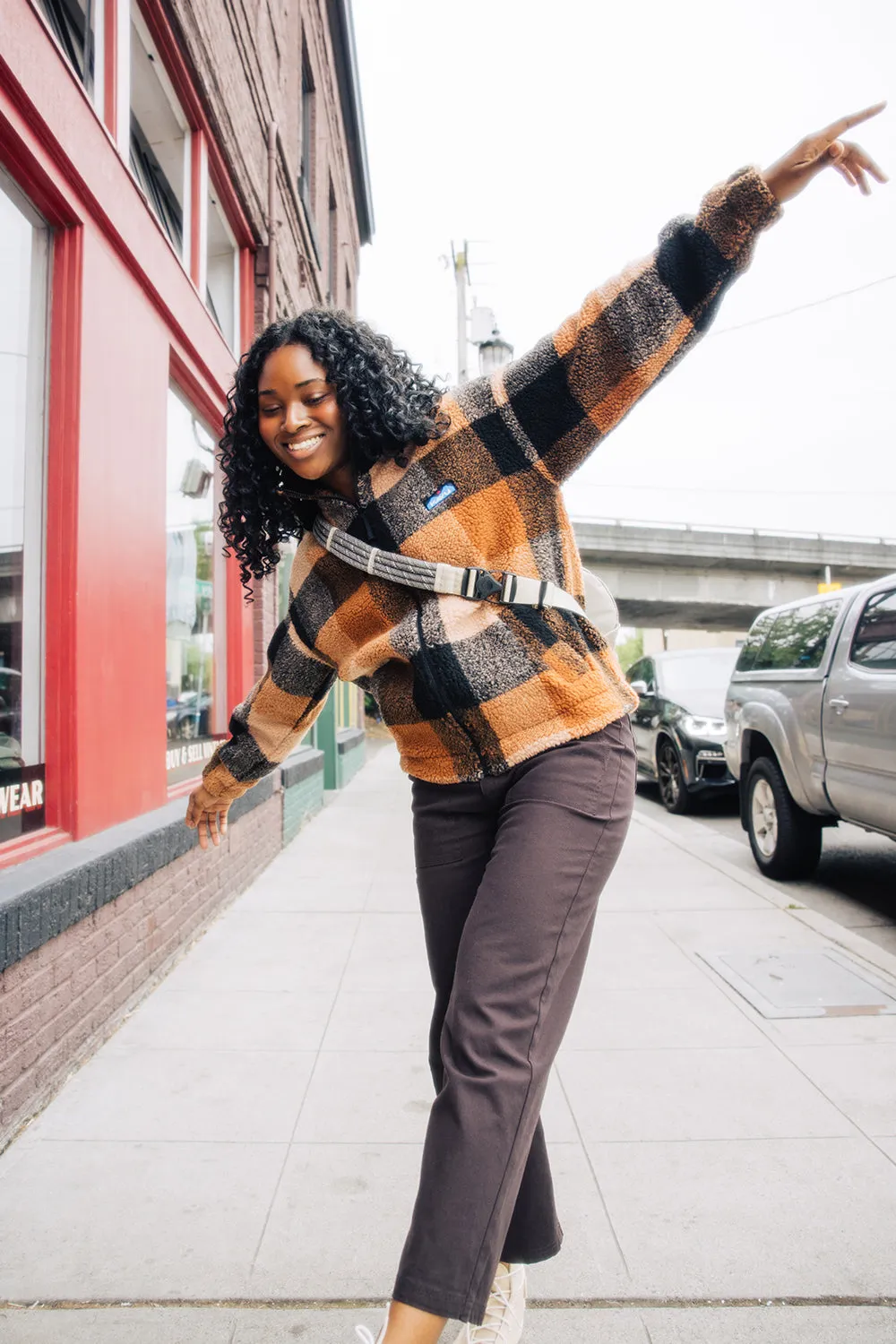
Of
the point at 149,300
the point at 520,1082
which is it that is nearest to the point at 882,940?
the point at 520,1082

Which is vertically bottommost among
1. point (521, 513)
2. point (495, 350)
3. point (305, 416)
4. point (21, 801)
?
point (21, 801)

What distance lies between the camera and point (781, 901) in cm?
551

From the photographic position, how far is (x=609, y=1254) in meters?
2.21

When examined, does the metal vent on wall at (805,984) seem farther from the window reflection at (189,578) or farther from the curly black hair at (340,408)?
the window reflection at (189,578)

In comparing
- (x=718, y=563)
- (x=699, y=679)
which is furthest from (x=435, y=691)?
(x=718, y=563)

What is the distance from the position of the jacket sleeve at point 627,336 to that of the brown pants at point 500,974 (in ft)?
1.81

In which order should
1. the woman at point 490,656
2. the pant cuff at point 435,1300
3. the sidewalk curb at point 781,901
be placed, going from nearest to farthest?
the pant cuff at point 435,1300
the woman at point 490,656
the sidewalk curb at point 781,901

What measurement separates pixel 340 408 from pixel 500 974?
1067 mm

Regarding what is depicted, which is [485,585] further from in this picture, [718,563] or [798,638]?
[718,563]

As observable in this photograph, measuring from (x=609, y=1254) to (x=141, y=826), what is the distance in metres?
2.44

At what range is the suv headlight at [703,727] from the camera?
367 inches

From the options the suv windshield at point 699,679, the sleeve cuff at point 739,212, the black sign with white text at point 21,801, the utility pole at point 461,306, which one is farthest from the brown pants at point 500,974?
the utility pole at point 461,306

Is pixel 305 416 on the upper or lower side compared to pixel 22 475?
lower

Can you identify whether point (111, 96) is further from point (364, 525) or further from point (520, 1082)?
point (520, 1082)
